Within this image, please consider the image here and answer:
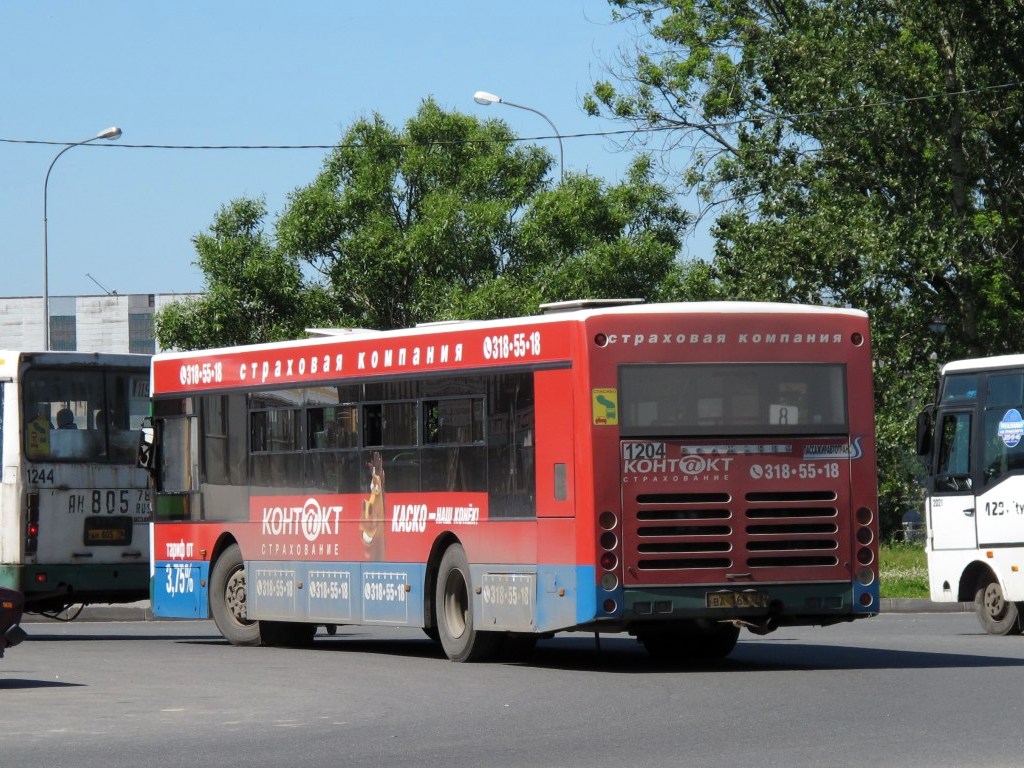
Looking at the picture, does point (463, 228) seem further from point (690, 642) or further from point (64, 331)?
point (64, 331)

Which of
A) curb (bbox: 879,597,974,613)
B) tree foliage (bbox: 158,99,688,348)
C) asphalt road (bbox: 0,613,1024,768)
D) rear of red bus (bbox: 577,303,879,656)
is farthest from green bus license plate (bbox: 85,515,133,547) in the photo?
tree foliage (bbox: 158,99,688,348)

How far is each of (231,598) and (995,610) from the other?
316 inches

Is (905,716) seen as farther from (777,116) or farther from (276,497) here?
(777,116)

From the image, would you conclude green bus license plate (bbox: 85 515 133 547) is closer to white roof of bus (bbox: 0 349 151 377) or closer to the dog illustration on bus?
white roof of bus (bbox: 0 349 151 377)

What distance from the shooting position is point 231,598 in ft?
69.9

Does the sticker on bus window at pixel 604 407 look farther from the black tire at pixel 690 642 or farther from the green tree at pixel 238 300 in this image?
the green tree at pixel 238 300

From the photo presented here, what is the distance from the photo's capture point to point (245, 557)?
68.6 ft

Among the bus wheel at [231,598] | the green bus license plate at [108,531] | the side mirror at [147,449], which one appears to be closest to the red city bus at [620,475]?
the bus wheel at [231,598]

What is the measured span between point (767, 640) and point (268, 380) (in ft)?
18.6

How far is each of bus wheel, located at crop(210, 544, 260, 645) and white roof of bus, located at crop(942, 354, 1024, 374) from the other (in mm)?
8092

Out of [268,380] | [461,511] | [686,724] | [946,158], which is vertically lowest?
[686,724]

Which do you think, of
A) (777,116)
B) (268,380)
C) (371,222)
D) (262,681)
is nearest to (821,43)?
(777,116)

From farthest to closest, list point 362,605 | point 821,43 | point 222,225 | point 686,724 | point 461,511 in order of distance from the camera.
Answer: point 222,225
point 821,43
point 362,605
point 461,511
point 686,724

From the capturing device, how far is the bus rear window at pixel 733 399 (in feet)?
53.9
